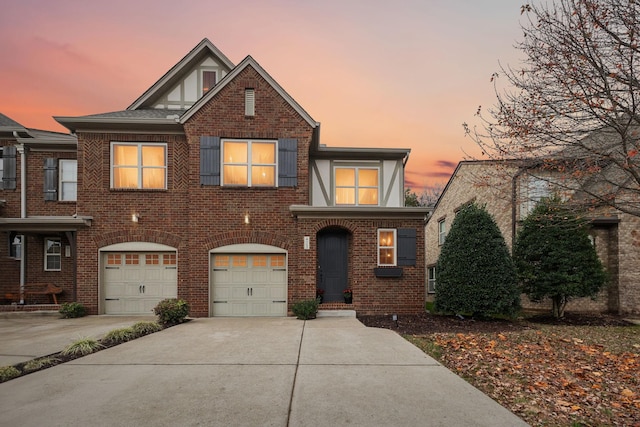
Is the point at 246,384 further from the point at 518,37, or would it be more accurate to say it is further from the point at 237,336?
the point at 518,37

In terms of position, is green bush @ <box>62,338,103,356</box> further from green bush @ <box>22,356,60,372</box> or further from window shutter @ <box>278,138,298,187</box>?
window shutter @ <box>278,138,298,187</box>

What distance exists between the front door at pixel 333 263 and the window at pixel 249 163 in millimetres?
3019

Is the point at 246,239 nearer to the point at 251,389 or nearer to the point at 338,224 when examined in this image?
the point at 338,224

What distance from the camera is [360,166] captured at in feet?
44.7

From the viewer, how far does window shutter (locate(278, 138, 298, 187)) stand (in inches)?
465

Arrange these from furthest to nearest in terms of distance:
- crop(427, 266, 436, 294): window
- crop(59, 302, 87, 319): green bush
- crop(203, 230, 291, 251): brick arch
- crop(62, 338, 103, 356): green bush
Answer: crop(427, 266, 436, 294): window < crop(203, 230, 291, 251): brick arch < crop(59, 302, 87, 319): green bush < crop(62, 338, 103, 356): green bush

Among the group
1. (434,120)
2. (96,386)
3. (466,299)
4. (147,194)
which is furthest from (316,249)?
(434,120)

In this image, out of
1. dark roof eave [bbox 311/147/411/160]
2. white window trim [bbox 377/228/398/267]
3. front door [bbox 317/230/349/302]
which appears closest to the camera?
white window trim [bbox 377/228/398/267]

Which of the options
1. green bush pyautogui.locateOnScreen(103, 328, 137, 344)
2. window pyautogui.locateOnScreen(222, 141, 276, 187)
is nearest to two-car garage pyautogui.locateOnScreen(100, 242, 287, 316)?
window pyautogui.locateOnScreen(222, 141, 276, 187)

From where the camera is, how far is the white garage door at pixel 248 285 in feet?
37.9

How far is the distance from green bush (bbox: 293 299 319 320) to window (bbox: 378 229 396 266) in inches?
113

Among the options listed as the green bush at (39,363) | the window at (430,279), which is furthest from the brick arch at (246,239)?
the window at (430,279)

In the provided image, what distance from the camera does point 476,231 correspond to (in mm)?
10867

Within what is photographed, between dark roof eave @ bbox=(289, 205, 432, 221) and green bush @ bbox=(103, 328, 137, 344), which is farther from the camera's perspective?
dark roof eave @ bbox=(289, 205, 432, 221)
